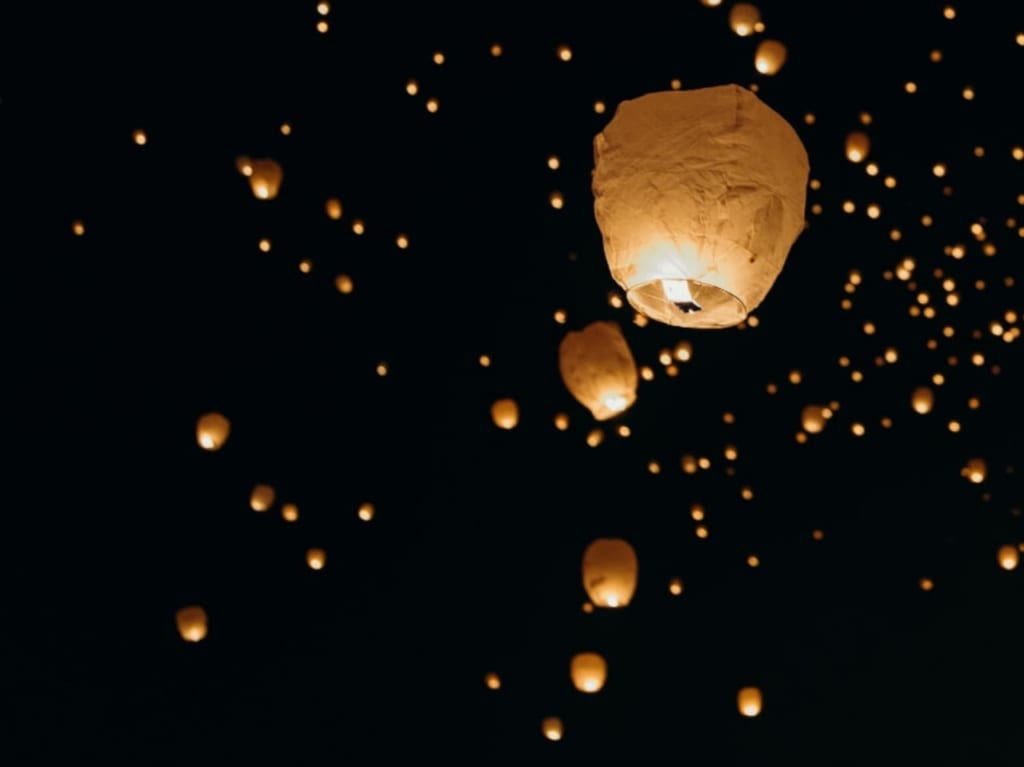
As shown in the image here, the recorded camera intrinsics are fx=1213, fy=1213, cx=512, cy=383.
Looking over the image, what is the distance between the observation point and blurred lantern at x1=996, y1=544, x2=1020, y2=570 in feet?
6.30

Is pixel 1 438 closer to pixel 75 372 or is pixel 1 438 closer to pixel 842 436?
pixel 75 372

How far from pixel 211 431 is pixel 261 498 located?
0.12 metres

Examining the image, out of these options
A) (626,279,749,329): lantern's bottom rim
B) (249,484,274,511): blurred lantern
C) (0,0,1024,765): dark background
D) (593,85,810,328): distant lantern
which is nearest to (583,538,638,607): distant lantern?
(0,0,1024,765): dark background

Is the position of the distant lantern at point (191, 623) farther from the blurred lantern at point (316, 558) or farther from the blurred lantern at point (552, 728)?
the blurred lantern at point (552, 728)

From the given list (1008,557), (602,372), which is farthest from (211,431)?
(1008,557)

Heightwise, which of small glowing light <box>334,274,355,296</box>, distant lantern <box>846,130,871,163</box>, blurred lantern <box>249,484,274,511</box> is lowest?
blurred lantern <box>249,484,274,511</box>

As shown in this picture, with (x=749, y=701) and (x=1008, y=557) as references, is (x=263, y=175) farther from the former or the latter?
(x=1008, y=557)

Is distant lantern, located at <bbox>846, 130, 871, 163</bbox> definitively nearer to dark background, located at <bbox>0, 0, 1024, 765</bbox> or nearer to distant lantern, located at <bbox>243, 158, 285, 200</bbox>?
dark background, located at <bbox>0, 0, 1024, 765</bbox>

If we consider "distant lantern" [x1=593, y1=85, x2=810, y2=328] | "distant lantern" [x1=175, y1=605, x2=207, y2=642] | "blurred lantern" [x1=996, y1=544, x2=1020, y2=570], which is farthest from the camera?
"blurred lantern" [x1=996, y1=544, x2=1020, y2=570]

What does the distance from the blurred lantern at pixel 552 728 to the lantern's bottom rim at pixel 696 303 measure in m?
0.74

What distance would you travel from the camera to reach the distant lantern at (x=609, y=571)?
70.1 inches

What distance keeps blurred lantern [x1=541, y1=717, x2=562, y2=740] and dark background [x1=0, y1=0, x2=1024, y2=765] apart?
0.07 feet

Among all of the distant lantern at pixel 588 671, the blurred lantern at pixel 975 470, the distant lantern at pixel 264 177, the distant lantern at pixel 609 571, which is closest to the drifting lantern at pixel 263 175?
the distant lantern at pixel 264 177

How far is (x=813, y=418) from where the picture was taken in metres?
1.90
